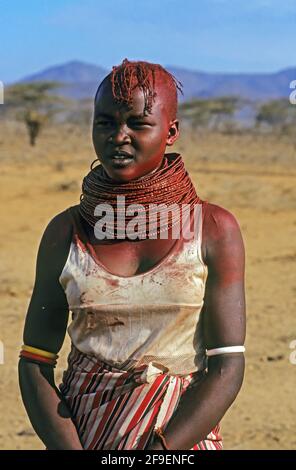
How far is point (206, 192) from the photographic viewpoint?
47.5 feet

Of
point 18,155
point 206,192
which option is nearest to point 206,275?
point 206,192

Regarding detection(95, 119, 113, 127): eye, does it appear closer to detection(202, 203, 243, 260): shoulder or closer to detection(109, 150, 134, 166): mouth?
detection(109, 150, 134, 166): mouth

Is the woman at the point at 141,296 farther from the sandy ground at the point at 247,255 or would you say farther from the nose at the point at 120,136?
the sandy ground at the point at 247,255

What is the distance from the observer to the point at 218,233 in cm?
174

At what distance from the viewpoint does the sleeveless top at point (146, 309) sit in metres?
1.69

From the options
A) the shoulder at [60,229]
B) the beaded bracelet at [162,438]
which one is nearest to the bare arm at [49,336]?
the shoulder at [60,229]

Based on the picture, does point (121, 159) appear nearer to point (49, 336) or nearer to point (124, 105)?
point (124, 105)

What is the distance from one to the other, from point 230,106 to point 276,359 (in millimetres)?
40192

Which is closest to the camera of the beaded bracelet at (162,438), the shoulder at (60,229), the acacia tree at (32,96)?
the beaded bracelet at (162,438)

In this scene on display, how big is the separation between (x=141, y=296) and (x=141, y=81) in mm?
419

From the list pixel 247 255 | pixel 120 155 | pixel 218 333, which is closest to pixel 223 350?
pixel 218 333

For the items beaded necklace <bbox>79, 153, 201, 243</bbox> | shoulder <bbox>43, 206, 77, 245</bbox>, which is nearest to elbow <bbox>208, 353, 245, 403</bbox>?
beaded necklace <bbox>79, 153, 201, 243</bbox>

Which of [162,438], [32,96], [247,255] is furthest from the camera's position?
[32,96]

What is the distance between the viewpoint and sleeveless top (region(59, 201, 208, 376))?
169 cm
